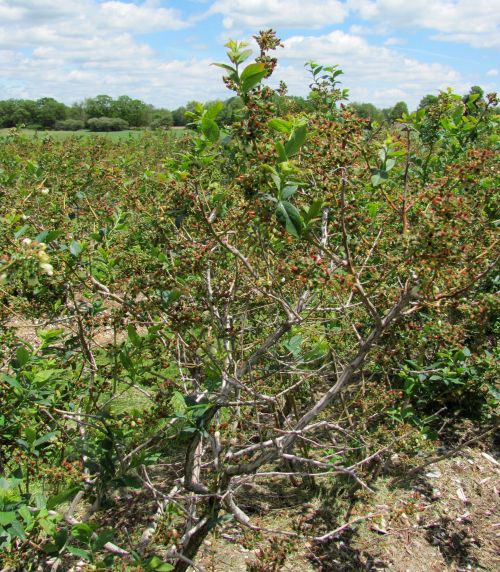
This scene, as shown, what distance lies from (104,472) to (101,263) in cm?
103

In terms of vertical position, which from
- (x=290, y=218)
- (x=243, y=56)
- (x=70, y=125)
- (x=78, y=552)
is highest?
(x=70, y=125)

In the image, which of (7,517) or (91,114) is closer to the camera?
(7,517)

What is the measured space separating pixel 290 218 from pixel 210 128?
54 cm

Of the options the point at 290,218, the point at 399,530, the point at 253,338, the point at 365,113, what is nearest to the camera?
the point at 290,218

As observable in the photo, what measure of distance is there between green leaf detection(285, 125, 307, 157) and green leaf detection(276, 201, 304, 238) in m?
0.19

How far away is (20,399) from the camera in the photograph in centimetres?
248

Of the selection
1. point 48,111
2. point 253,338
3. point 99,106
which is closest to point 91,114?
point 99,106

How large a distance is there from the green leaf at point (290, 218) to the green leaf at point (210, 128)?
1.54ft

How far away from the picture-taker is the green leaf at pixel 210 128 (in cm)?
201

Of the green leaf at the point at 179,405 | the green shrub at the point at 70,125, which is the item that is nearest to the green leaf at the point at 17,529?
the green leaf at the point at 179,405

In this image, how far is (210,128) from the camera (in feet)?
6.66

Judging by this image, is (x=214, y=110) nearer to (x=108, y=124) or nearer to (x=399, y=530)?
(x=399, y=530)

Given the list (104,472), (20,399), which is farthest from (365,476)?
(20,399)

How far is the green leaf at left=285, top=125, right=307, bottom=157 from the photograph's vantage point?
1.77 m
